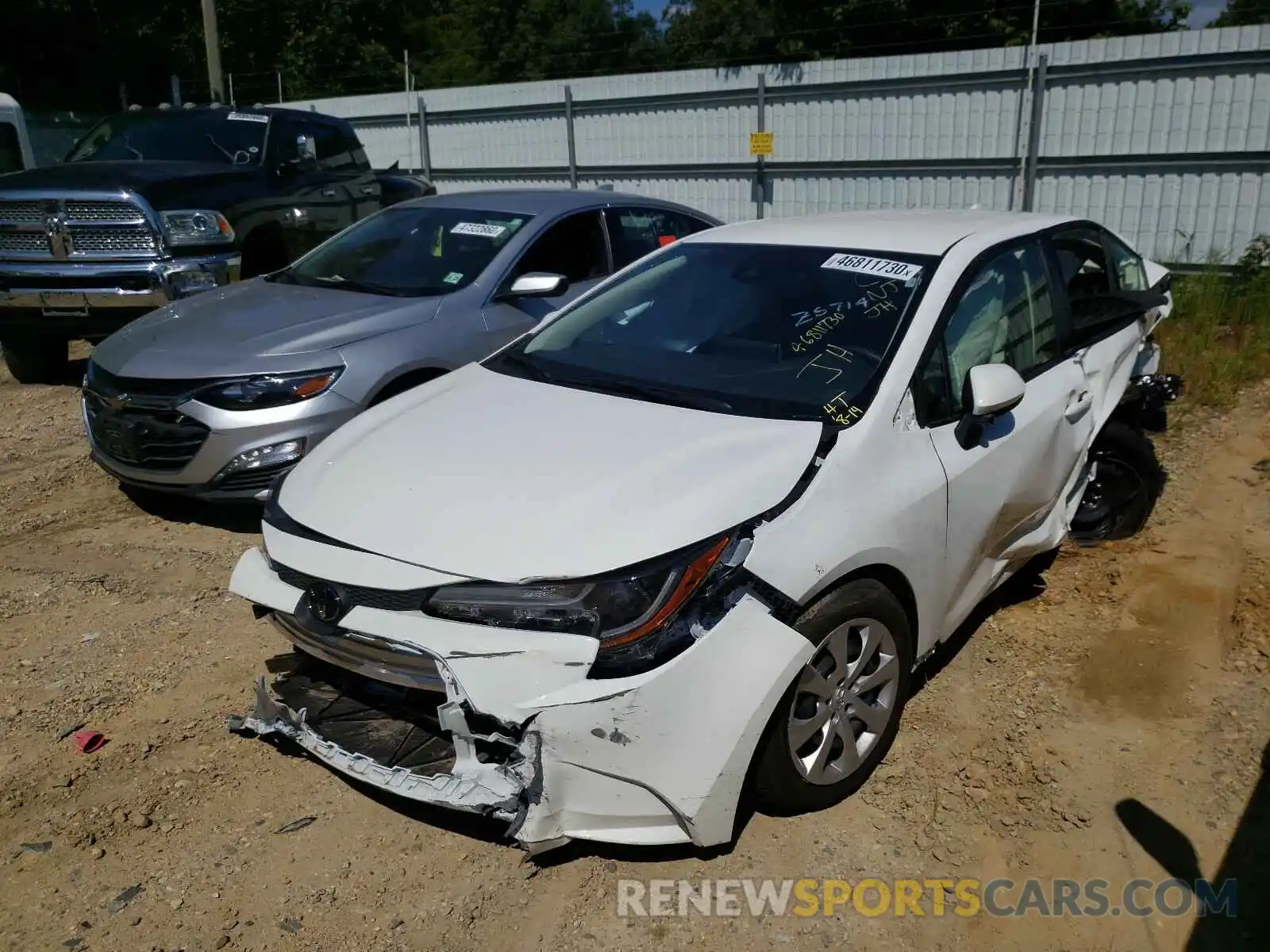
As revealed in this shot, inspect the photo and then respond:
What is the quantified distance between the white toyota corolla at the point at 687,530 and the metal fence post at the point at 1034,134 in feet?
22.7

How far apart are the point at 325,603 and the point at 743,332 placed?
171 cm

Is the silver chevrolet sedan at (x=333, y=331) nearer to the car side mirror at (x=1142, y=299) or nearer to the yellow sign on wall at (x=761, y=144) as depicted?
the car side mirror at (x=1142, y=299)

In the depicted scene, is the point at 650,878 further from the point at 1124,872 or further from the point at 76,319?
the point at 76,319

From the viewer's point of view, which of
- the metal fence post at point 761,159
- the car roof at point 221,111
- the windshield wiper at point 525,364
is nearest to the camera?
the windshield wiper at point 525,364

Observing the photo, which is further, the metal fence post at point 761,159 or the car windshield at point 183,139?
the metal fence post at point 761,159

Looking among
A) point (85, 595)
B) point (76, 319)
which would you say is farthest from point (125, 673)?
point (76, 319)

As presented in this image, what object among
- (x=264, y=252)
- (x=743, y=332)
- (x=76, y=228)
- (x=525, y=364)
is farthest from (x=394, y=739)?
(x=264, y=252)

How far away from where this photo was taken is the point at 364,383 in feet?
16.1

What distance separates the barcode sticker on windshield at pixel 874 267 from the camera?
354 cm

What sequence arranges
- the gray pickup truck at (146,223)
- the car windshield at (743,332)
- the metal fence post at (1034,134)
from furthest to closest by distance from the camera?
the metal fence post at (1034,134) → the gray pickup truck at (146,223) → the car windshield at (743,332)

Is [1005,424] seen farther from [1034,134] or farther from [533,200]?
[1034,134]

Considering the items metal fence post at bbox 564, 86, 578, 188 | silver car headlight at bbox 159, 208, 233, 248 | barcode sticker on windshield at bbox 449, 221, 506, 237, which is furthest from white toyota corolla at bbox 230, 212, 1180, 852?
metal fence post at bbox 564, 86, 578, 188

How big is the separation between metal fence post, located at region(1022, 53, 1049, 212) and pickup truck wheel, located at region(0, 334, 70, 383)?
8.72 metres

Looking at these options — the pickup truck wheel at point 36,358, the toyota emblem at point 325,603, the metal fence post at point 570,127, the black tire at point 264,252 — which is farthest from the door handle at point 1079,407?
the metal fence post at point 570,127
